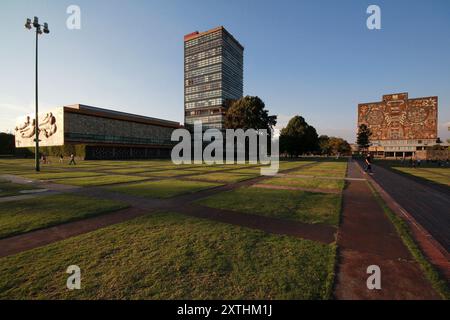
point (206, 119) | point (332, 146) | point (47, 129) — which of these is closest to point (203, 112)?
point (206, 119)

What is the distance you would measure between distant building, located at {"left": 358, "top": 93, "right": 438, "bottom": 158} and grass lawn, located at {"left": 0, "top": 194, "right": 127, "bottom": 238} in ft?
434

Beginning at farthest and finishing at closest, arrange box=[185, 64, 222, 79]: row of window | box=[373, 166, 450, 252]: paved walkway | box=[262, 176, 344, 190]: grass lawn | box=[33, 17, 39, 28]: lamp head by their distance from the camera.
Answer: box=[185, 64, 222, 79]: row of window
box=[33, 17, 39, 28]: lamp head
box=[262, 176, 344, 190]: grass lawn
box=[373, 166, 450, 252]: paved walkway

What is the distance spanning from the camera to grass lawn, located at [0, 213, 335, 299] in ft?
10.0

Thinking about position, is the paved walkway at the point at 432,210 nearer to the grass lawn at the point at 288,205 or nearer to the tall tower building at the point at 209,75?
the grass lawn at the point at 288,205

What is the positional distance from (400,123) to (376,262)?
140382 millimetres

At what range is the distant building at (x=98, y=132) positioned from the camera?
46.1m

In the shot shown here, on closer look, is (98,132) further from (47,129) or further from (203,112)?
(203,112)

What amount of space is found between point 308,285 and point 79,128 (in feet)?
189

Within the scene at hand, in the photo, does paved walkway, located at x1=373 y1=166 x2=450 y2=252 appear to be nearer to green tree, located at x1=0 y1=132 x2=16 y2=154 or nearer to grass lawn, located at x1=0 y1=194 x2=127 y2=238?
grass lawn, located at x1=0 y1=194 x2=127 y2=238

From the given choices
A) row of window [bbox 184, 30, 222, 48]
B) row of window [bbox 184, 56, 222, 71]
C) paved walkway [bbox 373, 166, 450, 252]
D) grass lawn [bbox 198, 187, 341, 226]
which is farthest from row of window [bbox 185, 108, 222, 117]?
paved walkway [bbox 373, 166, 450, 252]

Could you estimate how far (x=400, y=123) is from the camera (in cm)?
10875

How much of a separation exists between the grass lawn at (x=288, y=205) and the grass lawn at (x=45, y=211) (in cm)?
409

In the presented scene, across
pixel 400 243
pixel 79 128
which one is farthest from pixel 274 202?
pixel 79 128

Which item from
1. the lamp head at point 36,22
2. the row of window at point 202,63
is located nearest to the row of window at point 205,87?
the row of window at point 202,63
